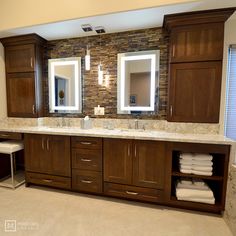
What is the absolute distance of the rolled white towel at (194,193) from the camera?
2004mm

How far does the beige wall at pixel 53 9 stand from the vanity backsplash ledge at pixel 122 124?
1.50m

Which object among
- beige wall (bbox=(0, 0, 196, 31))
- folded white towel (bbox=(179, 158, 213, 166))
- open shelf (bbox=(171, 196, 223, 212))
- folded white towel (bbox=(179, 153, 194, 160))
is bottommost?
open shelf (bbox=(171, 196, 223, 212))

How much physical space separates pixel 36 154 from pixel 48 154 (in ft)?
0.71

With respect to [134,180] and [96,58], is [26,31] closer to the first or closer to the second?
[96,58]

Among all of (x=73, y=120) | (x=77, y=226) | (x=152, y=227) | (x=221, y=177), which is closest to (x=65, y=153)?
(x=73, y=120)

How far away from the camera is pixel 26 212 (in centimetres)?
204

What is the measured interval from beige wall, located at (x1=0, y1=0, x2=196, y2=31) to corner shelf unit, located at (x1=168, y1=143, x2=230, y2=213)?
1.67 meters

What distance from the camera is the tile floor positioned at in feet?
5.73

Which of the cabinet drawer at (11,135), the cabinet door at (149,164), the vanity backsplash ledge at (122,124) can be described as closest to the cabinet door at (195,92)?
the vanity backsplash ledge at (122,124)

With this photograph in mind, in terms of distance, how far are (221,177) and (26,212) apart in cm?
236

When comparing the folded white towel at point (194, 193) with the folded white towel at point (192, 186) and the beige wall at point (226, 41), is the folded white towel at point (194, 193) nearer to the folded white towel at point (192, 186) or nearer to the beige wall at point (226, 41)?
the folded white towel at point (192, 186)

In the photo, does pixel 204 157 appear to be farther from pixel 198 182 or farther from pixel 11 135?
pixel 11 135

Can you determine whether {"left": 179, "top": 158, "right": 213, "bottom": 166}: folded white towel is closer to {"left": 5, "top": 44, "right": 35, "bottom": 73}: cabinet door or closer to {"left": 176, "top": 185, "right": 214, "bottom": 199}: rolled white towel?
{"left": 176, "top": 185, "right": 214, "bottom": 199}: rolled white towel

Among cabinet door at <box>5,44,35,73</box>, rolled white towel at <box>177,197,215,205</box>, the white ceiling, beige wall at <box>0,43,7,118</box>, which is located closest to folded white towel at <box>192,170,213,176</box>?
rolled white towel at <box>177,197,215,205</box>
